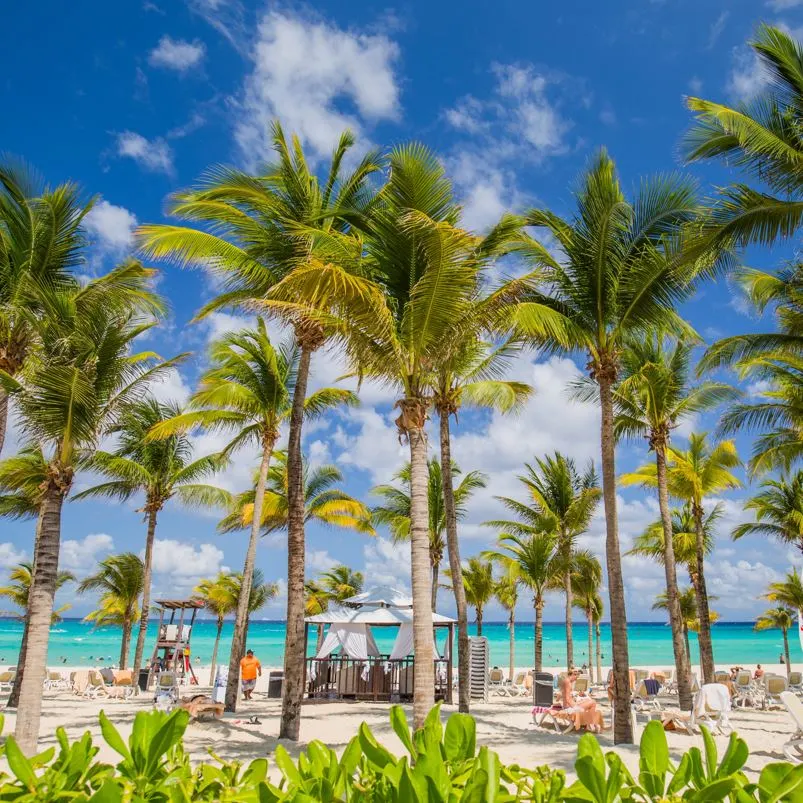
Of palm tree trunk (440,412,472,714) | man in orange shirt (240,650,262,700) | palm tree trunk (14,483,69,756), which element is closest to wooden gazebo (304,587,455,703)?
man in orange shirt (240,650,262,700)

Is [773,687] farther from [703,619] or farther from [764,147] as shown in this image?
[764,147]

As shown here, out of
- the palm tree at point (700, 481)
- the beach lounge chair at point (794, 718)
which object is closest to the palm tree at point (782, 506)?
the palm tree at point (700, 481)

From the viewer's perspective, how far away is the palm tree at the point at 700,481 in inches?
805

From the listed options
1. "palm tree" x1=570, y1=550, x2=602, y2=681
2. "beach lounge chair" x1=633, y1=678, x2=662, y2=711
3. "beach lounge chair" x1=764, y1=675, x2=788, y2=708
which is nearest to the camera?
"beach lounge chair" x1=633, y1=678, x2=662, y2=711

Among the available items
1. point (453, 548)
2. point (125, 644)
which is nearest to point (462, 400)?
point (453, 548)

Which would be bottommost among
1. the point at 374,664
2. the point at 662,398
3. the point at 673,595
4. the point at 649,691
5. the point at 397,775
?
the point at 649,691

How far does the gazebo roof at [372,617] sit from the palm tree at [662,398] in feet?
20.7

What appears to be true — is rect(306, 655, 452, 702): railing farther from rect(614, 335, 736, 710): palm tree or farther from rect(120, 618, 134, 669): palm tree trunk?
rect(120, 618, 134, 669): palm tree trunk

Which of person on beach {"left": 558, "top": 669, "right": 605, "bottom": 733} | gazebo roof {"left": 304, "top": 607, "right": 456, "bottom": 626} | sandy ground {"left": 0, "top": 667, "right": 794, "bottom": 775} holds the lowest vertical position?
sandy ground {"left": 0, "top": 667, "right": 794, "bottom": 775}

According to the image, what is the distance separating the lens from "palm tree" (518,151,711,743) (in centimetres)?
1156

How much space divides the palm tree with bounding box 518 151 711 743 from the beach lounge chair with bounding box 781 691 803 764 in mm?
2368

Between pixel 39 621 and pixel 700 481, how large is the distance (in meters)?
18.6

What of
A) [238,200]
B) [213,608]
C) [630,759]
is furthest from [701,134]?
[213,608]

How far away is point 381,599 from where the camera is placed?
20.0 m
